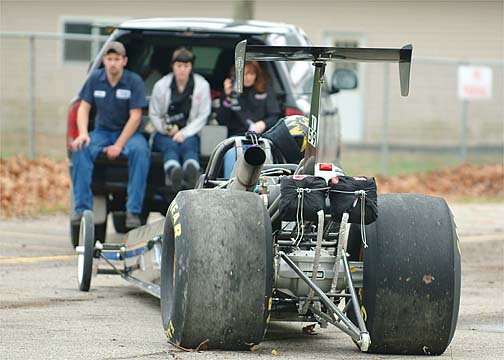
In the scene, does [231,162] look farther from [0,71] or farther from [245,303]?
[0,71]

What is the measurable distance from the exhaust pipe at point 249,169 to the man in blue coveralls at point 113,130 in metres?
4.30

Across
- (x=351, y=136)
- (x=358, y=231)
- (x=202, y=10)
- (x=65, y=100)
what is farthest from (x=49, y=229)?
(x=202, y=10)

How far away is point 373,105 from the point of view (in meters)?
→ 26.3

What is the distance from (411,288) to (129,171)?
18.0ft

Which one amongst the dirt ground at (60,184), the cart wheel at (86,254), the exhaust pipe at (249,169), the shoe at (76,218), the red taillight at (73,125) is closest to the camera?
the exhaust pipe at (249,169)

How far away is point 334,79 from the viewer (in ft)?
41.7

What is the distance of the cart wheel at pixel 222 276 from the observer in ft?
19.8

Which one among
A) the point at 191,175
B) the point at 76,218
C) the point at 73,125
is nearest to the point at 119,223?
the point at 76,218

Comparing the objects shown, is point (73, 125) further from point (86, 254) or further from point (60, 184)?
point (60, 184)

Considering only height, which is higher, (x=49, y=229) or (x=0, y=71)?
(x=0, y=71)

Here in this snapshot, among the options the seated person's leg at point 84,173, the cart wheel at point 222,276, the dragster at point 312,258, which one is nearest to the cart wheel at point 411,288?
the dragster at point 312,258

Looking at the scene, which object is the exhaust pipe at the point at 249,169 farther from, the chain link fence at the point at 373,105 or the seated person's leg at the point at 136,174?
the chain link fence at the point at 373,105

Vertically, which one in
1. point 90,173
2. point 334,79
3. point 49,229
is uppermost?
point 334,79

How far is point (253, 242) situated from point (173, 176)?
16.1 feet
